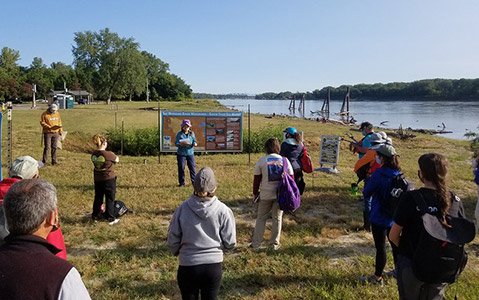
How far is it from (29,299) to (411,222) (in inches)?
103

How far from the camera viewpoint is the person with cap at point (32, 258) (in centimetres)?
146

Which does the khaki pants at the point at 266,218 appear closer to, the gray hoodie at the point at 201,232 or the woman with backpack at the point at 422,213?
the gray hoodie at the point at 201,232

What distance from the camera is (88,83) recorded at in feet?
294

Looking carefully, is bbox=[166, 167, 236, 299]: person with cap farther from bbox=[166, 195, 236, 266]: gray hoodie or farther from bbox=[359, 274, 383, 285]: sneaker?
bbox=[359, 274, 383, 285]: sneaker

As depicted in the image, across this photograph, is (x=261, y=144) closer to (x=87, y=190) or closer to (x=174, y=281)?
(x=87, y=190)

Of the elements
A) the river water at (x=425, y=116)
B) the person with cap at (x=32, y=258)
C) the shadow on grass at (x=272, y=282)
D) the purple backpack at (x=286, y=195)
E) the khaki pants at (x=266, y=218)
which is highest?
the river water at (x=425, y=116)

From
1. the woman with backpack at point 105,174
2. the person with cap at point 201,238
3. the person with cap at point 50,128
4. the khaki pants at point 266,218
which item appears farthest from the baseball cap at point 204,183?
the person with cap at point 50,128

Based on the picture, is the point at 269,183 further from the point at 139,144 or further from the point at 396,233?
the point at 139,144

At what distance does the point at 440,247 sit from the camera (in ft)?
8.02

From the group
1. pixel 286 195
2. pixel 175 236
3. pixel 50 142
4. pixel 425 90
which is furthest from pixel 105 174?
pixel 425 90

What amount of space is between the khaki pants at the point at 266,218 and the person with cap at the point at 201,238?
2042mm

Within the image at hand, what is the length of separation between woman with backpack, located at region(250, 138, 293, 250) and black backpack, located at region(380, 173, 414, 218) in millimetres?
1552

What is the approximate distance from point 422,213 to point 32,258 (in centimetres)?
259

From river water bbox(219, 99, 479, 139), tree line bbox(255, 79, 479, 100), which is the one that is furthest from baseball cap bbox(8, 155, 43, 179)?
tree line bbox(255, 79, 479, 100)
